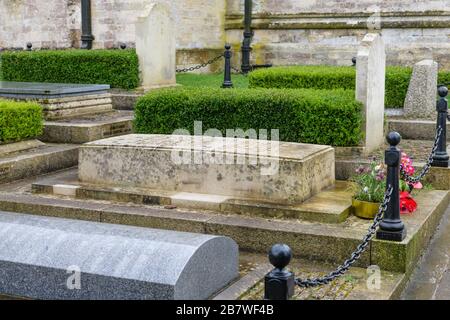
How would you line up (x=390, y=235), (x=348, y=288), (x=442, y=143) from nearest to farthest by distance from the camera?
(x=348, y=288) → (x=390, y=235) → (x=442, y=143)

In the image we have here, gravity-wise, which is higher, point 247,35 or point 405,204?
point 247,35

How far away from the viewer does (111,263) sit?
488cm

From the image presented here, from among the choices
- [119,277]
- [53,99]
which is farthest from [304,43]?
[119,277]

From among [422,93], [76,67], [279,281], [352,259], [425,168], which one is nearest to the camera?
[279,281]

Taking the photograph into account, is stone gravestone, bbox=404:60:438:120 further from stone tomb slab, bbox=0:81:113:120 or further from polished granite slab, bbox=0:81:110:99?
polished granite slab, bbox=0:81:110:99

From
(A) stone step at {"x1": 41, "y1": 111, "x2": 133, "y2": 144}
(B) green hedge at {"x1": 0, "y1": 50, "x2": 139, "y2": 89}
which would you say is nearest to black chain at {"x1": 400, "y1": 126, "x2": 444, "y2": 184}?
(A) stone step at {"x1": 41, "y1": 111, "x2": 133, "y2": 144}

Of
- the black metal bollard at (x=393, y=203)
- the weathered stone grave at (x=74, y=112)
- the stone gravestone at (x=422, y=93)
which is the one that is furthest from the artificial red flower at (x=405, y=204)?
the weathered stone grave at (x=74, y=112)

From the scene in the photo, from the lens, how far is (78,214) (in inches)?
280

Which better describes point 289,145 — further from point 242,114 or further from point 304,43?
point 304,43

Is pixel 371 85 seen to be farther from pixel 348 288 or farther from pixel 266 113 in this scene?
pixel 348 288

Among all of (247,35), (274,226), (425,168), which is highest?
(247,35)

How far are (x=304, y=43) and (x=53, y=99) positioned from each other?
36.4ft

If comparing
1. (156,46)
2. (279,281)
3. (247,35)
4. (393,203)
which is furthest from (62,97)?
(247,35)

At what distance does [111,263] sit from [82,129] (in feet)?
18.6
